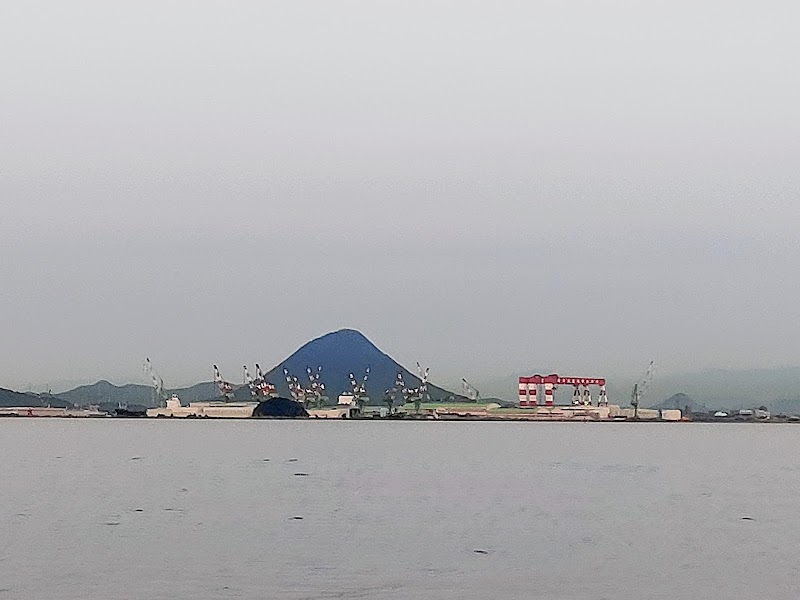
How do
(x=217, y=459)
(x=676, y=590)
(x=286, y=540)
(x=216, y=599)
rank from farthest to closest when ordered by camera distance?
(x=217, y=459), (x=286, y=540), (x=676, y=590), (x=216, y=599)

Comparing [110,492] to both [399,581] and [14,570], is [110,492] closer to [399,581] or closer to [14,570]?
[14,570]

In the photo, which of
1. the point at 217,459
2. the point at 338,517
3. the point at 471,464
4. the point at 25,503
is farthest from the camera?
the point at 217,459

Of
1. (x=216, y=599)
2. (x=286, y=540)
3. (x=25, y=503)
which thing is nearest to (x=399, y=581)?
(x=216, y=599)

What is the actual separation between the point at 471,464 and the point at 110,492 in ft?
96.3

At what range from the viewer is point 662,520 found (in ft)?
123

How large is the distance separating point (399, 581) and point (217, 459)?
55544 mm

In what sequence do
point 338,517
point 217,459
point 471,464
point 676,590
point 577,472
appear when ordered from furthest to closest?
point 217,459 → point 471,464 → point 577,472 → point 338,517 → point 676,590

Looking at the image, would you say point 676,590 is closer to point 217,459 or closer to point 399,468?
point 399,468

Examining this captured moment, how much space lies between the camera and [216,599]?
21906 mm

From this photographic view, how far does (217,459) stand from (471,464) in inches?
642

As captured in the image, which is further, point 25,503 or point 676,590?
point 25,503

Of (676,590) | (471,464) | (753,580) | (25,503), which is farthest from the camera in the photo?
(471,464)

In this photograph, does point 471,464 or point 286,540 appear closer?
point 286,540

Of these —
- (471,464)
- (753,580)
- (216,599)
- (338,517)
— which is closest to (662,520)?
(338,517)
